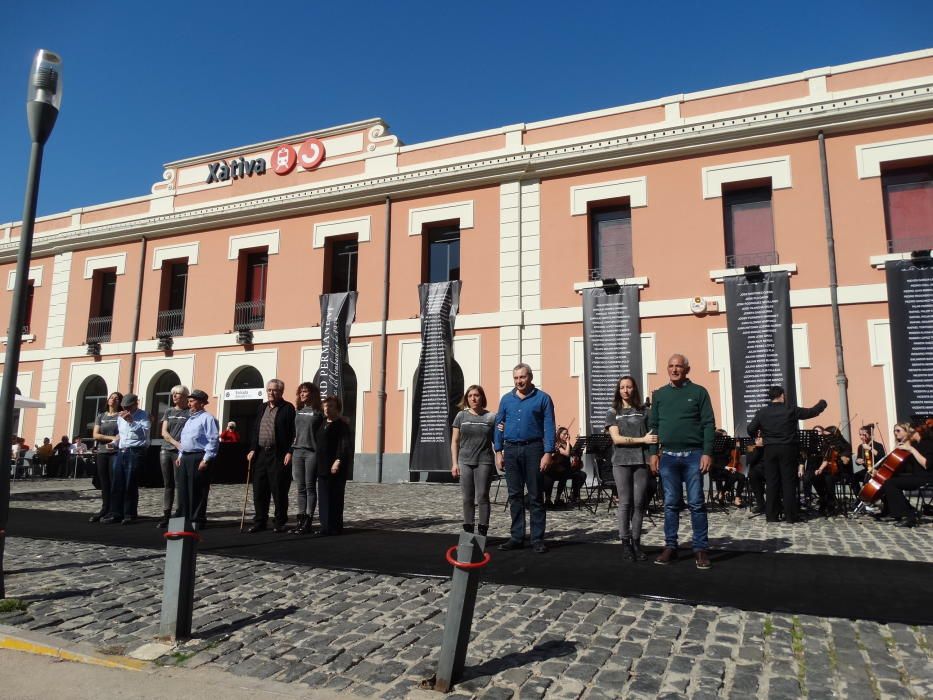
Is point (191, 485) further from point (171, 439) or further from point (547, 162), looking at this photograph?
point (547, 162)

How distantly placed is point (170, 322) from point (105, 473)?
11938mm

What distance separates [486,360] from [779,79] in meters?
8.99

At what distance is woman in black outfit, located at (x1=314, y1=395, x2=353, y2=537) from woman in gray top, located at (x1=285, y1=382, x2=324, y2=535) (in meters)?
0.10

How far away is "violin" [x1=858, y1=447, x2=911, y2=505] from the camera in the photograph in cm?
793

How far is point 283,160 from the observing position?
61.2ft

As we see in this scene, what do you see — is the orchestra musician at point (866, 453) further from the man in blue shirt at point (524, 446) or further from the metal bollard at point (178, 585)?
the metal bollard at point (178, 585)

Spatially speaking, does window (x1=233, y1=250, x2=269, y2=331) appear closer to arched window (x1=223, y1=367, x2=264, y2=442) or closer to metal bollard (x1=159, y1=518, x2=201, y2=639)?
arched window (x1=223, y1=367, x2=264, y2=442)

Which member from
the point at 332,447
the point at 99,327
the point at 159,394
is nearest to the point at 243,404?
the point at 159,394

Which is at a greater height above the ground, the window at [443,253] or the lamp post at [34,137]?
the window at [443,253]

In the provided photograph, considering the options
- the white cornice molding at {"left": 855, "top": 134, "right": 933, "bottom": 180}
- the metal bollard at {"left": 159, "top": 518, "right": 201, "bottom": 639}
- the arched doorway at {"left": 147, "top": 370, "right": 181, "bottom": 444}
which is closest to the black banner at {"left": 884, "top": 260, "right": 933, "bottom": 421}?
the white cornice molding at {"left": 855, "top": 134, "right": 933, "bottom": 180}

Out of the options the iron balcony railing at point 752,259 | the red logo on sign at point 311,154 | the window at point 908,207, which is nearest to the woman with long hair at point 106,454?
the red logo on sign at point 311,154

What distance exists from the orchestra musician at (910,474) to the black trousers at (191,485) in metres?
8.28

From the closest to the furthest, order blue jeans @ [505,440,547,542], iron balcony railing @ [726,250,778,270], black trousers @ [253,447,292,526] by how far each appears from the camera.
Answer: blue jeans @ [505,440,547,542] → black trousers @ [253,447,292,526] → iron balcony railing @ [726,250,778,270]

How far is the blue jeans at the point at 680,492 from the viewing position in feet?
17.8
